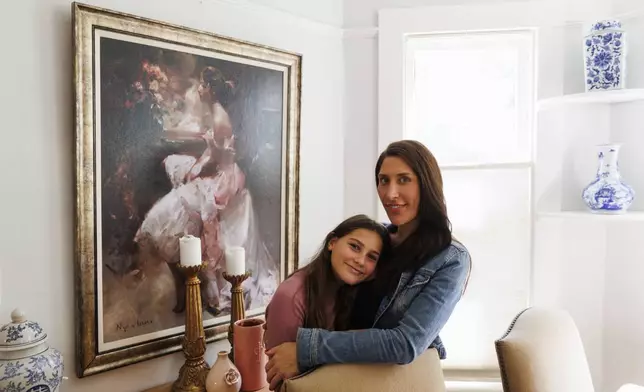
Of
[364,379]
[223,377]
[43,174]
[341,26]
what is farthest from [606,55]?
[43,174]

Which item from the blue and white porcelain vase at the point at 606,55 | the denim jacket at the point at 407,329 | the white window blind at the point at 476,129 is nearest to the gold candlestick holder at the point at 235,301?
the denim jacket at the point at 407,329

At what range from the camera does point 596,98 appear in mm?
2029

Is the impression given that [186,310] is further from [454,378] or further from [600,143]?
[600,143]

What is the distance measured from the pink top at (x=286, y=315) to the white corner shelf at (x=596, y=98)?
140 cm

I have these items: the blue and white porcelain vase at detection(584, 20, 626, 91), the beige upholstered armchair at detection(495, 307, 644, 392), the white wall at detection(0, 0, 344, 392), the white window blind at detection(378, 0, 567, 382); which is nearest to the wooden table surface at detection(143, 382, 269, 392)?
the white wall at detection(0, 0, 344, 392)

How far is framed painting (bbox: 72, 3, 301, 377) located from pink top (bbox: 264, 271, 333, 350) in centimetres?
49

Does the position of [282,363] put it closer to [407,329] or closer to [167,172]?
[407,329]

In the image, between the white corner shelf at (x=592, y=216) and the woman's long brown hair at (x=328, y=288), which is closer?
the woman's long brown hair at (x=328, y=288)

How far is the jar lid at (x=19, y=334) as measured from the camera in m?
1.25

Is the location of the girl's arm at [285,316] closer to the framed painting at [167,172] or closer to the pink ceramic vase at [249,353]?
the pink ceramic vase at [249,353]

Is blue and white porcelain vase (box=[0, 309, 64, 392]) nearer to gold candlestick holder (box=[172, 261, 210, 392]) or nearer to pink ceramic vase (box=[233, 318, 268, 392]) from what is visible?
gold candlestick holder (box=[172, 261, 210, 392])

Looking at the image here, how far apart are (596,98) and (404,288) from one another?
127cm

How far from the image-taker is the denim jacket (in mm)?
1284

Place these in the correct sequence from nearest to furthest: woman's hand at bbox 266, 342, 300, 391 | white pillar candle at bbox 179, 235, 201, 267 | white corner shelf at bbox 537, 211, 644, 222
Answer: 1. woman's hand at bbox 266, 342, 300, 391
2. white pillar candle at bbox 179, 235, 201, 267
3. white corner shelf at bbox 537, 211, 644, 222
